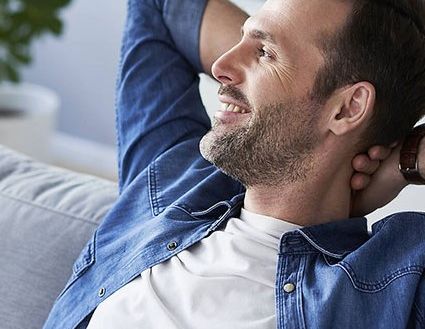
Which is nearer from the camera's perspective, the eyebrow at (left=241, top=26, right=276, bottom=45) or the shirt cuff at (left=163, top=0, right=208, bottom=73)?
the eyebrow at (left=241, top=26, right=276, bottom=45)

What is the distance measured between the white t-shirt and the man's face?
9 centimetres

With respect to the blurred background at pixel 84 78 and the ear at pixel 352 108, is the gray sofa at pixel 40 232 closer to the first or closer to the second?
the ear at pixel 352 108

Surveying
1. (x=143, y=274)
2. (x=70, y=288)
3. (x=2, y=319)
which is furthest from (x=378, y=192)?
(x=2, y=319)

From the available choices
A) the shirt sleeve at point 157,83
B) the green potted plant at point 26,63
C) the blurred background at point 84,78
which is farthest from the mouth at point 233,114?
the blurred background at point 84,78

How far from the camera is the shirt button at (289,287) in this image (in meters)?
1.36

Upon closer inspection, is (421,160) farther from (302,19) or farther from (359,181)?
(302,19)

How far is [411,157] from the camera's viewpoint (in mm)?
1435

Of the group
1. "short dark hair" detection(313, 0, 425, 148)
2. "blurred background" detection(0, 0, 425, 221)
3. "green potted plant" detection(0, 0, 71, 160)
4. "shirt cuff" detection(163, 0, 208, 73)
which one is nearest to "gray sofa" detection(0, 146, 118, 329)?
"shirt cuff" detection(163, 0, 208, 73)

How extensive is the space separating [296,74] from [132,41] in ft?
1.32

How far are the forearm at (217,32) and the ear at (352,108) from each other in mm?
325

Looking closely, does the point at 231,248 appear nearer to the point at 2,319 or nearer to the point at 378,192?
the point at 378,192

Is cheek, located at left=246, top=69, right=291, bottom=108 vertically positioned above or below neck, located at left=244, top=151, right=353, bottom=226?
above

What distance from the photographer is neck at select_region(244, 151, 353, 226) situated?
4.86 ft

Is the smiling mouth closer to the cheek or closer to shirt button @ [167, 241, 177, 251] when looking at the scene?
the cheek
